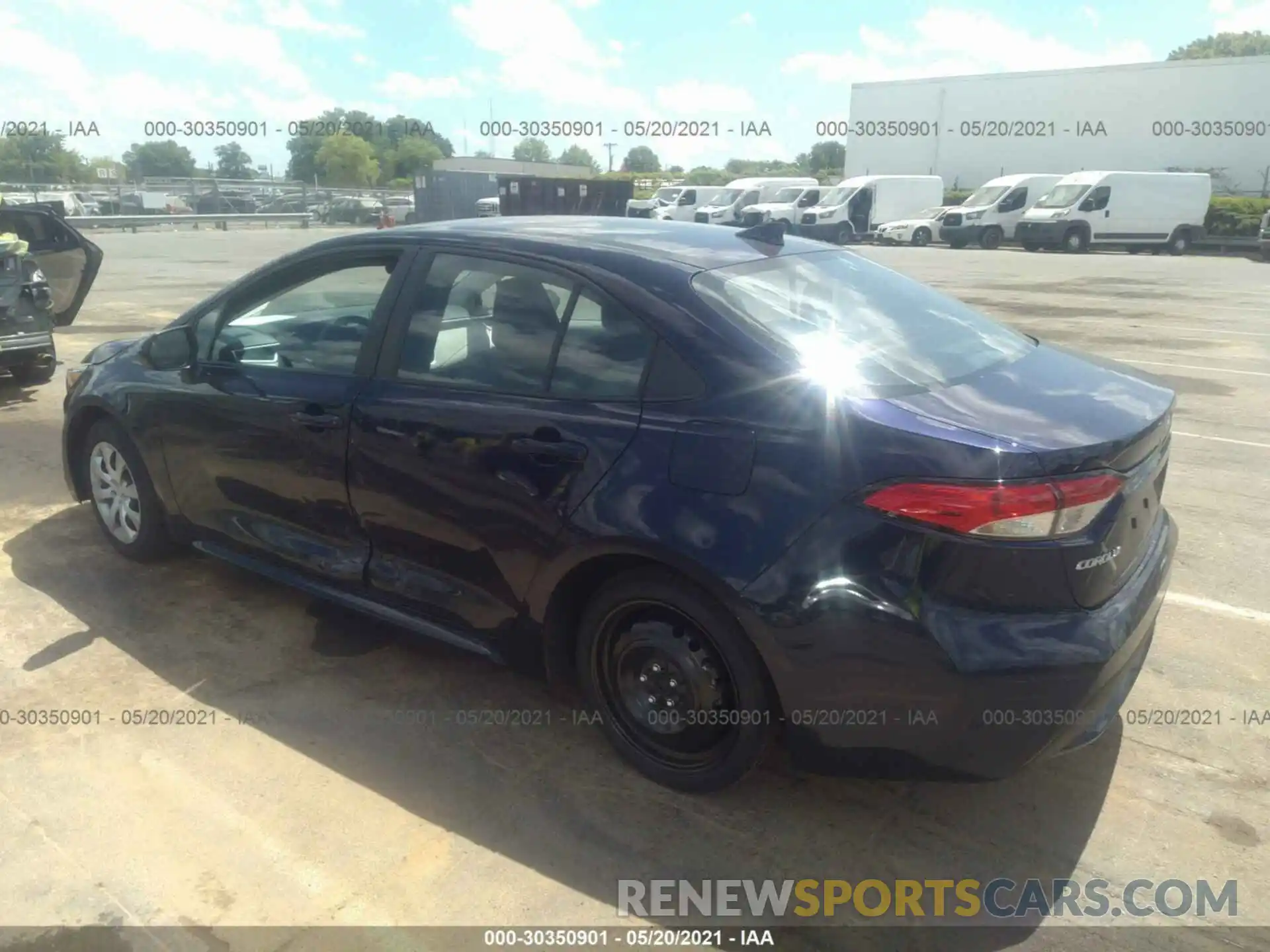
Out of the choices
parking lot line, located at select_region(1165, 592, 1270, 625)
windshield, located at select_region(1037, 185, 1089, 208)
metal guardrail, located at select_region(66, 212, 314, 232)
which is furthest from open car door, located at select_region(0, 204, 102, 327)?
metal guardrail, located at select_region(66, 212, 314, 232)

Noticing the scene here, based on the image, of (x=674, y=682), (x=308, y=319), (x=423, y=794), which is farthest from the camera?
(x=308, y=319)

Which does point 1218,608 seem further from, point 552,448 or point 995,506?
point 552,448

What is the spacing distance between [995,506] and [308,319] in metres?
2.79

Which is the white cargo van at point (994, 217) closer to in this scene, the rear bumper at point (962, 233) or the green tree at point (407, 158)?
the rear bumper at point (962, 233)

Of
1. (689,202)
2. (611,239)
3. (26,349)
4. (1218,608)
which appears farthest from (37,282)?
(689,202)

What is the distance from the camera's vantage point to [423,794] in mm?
3023

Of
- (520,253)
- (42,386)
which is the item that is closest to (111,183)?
(42,386)

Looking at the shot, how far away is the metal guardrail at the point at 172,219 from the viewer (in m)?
35.2

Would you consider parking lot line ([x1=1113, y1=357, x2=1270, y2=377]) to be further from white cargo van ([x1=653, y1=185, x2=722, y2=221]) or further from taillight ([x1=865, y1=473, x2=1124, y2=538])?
white cargo van ([x1=653, y1=185, x2=722, y2=221])

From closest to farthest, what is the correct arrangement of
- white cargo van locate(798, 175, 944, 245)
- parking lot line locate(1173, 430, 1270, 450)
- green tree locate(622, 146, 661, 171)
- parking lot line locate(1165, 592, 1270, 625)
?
parking lot line locate(1165, 592, 1270, 625)
parking lot line locate(1173, 430, 1270, 450)
white cargo van locate(798, 175, 944, 245)
green tree locate(622, 146, 661, 171)

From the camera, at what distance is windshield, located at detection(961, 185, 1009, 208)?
1266 inches

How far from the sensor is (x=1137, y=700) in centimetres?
347

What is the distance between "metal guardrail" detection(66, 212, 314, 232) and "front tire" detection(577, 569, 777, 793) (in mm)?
36678

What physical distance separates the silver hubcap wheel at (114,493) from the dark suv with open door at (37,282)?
3802 millimetres
